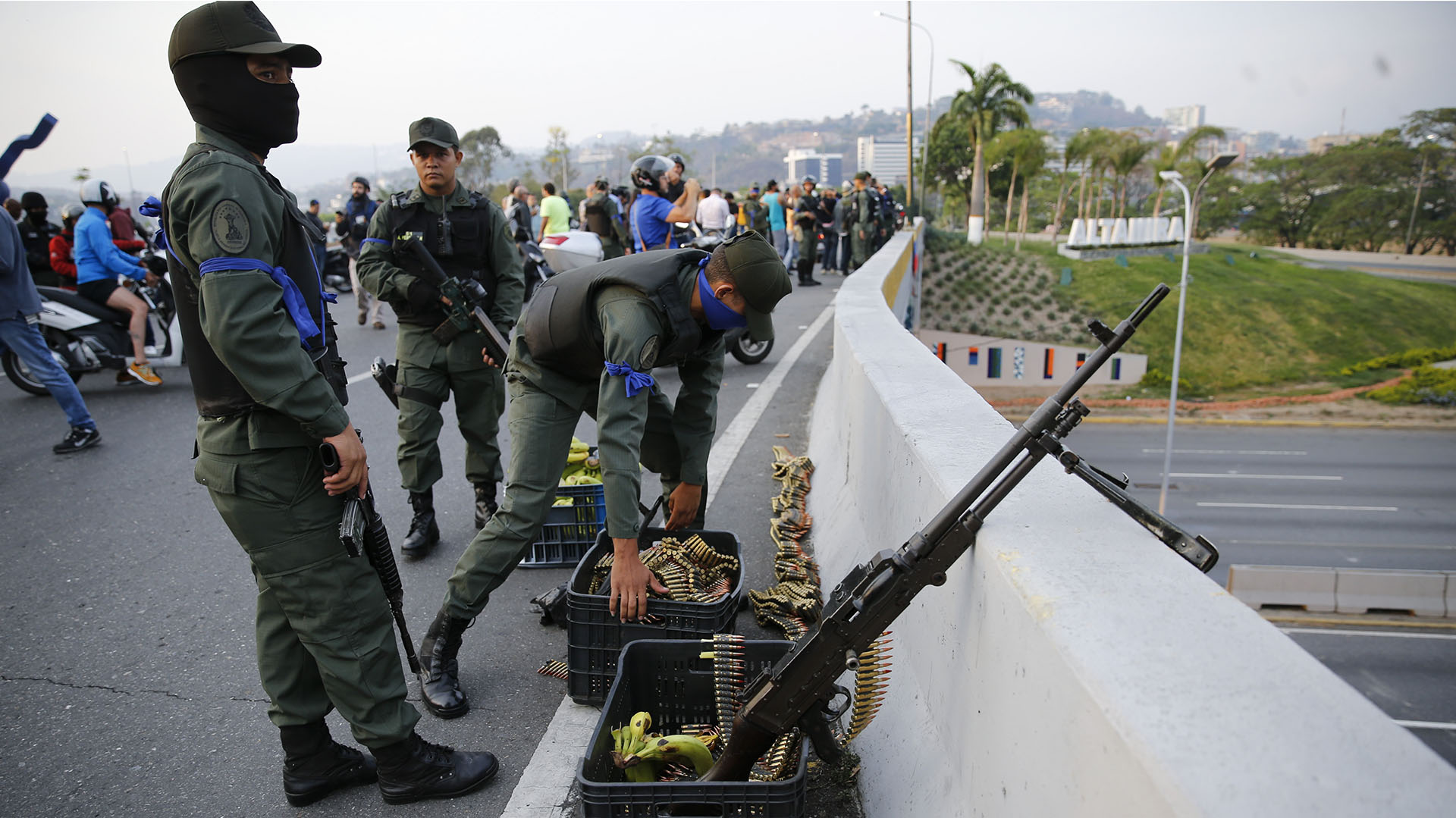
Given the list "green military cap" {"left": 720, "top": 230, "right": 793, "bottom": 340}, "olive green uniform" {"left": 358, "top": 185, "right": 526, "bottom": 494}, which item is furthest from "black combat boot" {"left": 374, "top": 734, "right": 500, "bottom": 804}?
"olive green uniform" {"left": 358, "top": 185, "right": 526, "bottom": 494}

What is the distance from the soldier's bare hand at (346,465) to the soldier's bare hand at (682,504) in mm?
1563

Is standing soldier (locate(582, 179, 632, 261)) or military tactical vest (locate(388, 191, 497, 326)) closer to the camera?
military tactical vest (locate(388, 191, 497, 326))

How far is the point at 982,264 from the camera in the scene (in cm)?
5241

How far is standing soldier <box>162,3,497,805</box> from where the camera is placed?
233 centimetres

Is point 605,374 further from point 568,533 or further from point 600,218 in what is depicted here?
point 600,218

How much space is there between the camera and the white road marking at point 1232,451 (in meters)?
42.0

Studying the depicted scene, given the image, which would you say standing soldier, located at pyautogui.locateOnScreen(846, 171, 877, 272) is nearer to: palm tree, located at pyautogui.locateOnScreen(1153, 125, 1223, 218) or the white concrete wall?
the white concrete wall

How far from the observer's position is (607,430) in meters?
2.87

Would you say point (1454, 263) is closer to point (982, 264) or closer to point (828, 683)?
point (982, 264)

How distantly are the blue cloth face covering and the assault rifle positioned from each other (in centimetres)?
128

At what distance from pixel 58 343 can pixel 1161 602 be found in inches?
410

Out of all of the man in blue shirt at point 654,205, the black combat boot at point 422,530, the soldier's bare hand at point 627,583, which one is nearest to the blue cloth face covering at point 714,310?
the soldier's bare hand at point 627,583

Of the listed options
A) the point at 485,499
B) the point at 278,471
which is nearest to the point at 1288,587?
the point at 485,499

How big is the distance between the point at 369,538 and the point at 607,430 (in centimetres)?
84
